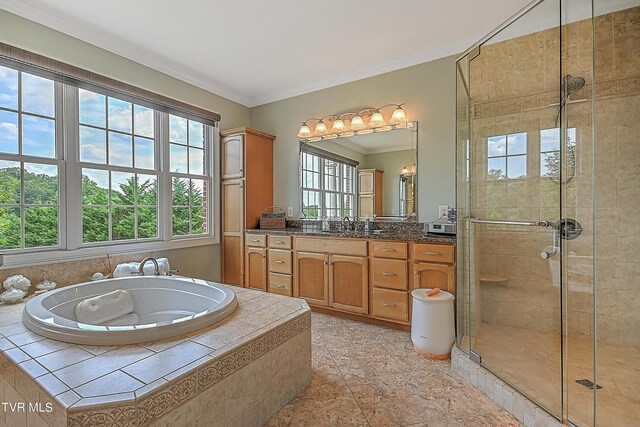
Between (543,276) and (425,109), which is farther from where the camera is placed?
(425,109)

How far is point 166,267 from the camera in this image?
2.72m

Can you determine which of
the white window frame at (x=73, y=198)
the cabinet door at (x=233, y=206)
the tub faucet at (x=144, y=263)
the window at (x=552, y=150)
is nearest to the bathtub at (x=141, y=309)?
the tub faucet at (x=144, y=263)

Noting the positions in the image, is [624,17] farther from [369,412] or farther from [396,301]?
[369,412]

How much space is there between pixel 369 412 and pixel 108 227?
2.66 meters

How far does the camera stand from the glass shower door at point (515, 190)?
2.11m

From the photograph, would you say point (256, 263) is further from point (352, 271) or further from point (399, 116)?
point (399, 116)

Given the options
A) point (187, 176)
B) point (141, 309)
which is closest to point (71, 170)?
point (187, 176)

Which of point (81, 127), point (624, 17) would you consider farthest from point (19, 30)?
point (624, 17)

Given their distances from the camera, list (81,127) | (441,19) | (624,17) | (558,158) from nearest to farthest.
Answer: (624,17), (558,158), (441,19), (81,127)

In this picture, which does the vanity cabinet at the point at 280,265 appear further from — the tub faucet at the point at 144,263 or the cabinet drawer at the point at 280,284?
the tub faucet at the point at 144,263

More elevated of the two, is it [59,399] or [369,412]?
[59,399]

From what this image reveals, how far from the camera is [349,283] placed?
2779 millimetres

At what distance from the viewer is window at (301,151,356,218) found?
3375mm

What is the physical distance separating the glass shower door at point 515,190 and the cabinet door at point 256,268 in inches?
80.7
